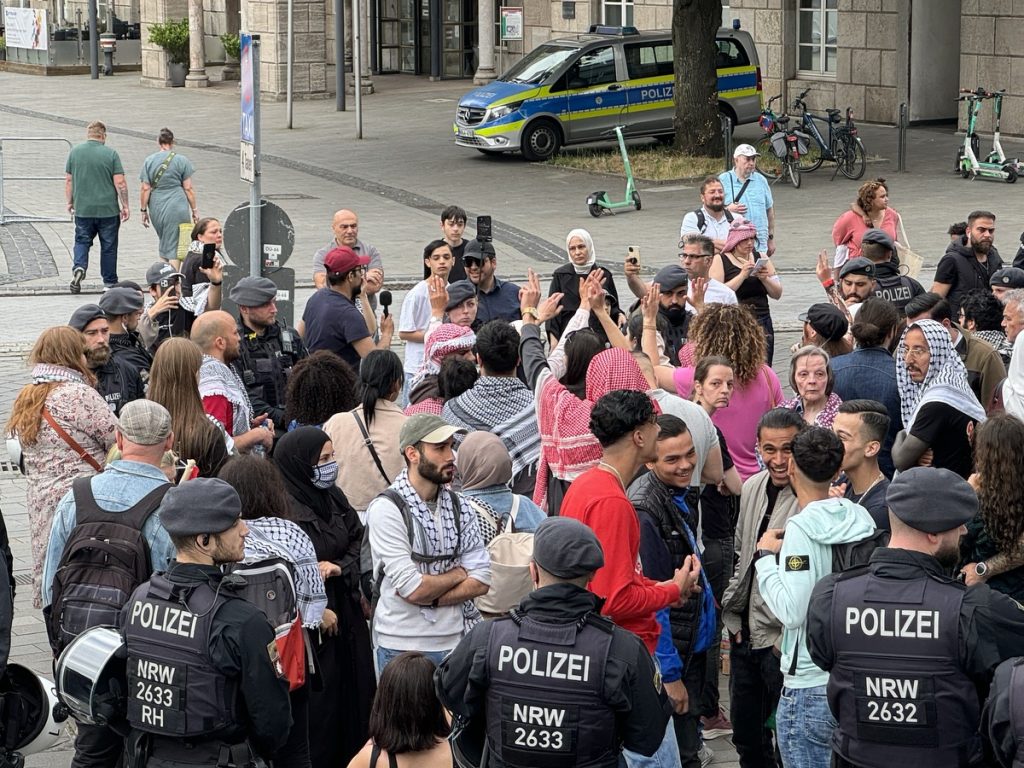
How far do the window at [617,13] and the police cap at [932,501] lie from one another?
30141 millimetres

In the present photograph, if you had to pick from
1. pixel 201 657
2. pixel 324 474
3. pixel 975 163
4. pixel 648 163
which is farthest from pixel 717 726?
pixel 648 163

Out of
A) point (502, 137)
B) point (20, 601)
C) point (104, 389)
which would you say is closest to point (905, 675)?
point (104, 389)

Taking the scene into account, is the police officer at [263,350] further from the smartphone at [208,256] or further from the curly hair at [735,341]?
A: the curly hair at [735,341]

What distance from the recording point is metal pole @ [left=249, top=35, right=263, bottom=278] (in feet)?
35.0

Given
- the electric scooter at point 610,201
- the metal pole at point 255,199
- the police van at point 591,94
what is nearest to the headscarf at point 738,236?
the metal pole at point 255,199

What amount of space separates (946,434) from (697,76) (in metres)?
18.1

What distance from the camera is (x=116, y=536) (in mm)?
5461

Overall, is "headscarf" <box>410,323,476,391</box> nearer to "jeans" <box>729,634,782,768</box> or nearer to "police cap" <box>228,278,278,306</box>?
"police cap" <box>228,278,278,306</box>

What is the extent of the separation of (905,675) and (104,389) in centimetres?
490

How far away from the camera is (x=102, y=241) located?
55.5 ft

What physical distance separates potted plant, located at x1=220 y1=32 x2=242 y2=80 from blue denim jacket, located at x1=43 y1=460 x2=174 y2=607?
120 ft

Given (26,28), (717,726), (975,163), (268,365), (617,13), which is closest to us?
(717,726)

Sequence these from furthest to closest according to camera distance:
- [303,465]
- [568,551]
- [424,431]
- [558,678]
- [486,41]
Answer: [486,41], [303,465], [424,431], [568,551], [558,678]

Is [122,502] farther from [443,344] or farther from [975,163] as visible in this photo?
[975,163]
